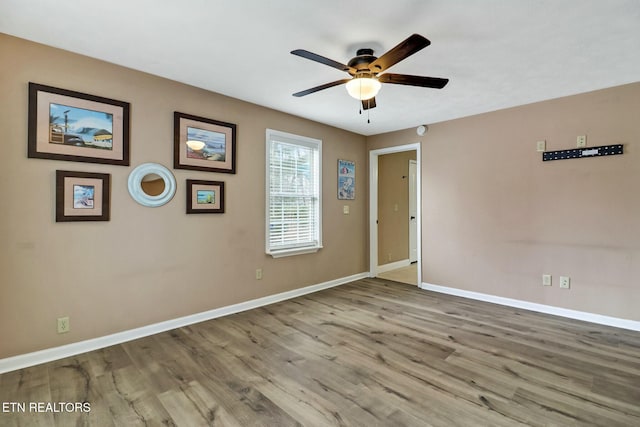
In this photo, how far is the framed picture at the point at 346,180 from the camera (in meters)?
4.88

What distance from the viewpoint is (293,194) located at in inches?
166

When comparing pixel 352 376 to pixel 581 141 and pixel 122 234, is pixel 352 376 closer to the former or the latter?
pixel 122 234

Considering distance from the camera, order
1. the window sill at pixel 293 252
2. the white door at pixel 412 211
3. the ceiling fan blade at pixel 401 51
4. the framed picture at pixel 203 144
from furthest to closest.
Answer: the white door at pixel 412 211, the window sill at pixel 293 252, the framed picture at pixel 203 144, the ceiling fan blade at pixel 401 51

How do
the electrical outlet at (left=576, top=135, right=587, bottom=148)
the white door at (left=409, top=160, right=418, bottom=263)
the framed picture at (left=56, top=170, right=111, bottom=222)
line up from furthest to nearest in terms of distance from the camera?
the white door at (left=409, top=160, right=418, bottom=263), the electrical outlet at (left=576, top=135, right=587, bottom=148), the framed picture at (left=56, top=170, right=111, bottom=222)

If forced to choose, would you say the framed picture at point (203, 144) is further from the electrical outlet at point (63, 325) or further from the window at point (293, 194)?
the electrical outlet at point (63, 325)

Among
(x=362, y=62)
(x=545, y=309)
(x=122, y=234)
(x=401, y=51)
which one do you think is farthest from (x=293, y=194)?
(x=545, y=309)

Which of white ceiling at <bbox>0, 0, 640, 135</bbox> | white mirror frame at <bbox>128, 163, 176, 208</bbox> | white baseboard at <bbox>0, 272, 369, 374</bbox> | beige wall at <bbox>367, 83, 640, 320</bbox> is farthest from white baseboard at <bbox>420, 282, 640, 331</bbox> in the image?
white mirror frame at <bbox>128, 163, 176, 208</bbox>

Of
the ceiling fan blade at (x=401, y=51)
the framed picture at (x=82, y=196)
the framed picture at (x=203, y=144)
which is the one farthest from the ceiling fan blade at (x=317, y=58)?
the framed picture at (x=82, y=196)

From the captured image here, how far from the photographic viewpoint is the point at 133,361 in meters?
2.43

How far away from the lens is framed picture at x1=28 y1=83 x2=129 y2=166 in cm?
237

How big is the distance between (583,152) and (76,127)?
495 cm

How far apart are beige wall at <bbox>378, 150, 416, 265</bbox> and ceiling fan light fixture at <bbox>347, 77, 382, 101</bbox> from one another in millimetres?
3398

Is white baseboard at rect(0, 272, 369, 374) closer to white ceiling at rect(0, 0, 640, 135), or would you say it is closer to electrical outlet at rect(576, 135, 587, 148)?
white ceiling at rect(0, 0, 640, 135)

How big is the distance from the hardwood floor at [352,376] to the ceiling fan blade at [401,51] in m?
2.18
